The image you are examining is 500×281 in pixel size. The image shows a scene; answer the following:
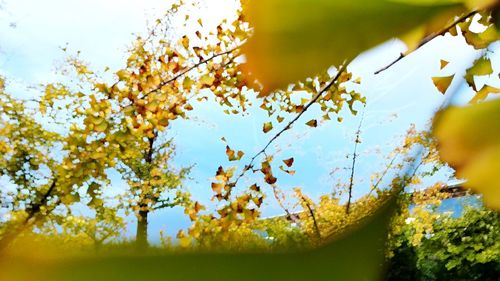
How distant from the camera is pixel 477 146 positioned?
0.21 meters

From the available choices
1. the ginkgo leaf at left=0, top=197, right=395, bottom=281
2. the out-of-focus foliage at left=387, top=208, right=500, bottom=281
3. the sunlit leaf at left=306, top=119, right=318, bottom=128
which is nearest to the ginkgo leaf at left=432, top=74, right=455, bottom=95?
the ginkgo leaf at left=0, top=197, right=395, bottom=281

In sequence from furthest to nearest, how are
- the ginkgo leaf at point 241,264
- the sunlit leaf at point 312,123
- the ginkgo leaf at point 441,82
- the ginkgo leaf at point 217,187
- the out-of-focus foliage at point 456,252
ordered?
the out-of-focus foliage at point 456,252, the sunlit leaf at point 312,123, the ginkgo leaf at point 217,187, the ginkgo leaf at point 441,82, the ginkgo leaf at point 241,264

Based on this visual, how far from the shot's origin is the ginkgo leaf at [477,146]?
0.67 ft

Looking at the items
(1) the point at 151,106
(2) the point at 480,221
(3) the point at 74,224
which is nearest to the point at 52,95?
(3) the point at 74,224

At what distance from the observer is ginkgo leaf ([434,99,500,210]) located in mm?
204

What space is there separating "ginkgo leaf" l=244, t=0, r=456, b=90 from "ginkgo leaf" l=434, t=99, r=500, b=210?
0.06 metres

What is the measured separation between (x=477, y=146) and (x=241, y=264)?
0.13m

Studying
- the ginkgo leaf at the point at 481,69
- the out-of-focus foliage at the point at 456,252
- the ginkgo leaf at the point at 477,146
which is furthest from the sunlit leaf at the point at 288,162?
the out-of-focus foliage at the point at 456,252

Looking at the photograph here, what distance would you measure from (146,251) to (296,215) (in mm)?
7434

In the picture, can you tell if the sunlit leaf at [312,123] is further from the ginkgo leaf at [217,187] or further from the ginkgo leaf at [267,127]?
the ginkgo leaf at [217,187]

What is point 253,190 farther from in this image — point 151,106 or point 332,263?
point 332,263

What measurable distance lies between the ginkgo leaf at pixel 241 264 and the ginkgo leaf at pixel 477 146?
0.09 metres

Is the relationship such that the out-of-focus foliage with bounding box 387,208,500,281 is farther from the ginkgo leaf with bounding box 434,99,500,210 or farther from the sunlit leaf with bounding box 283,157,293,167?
the ginkgo leaf with bounding box 434,99,500,210

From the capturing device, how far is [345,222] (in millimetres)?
126
